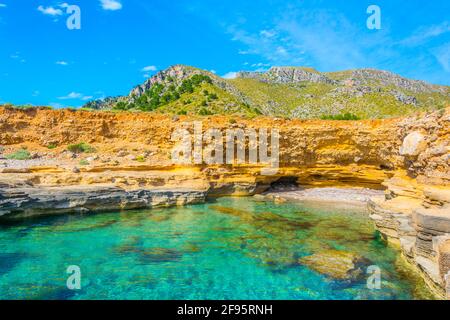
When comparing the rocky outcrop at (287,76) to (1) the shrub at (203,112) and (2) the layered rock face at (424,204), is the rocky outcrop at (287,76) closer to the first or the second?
(1) the shrub at (203,112)

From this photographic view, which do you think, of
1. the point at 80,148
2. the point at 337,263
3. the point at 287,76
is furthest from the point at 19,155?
the point at 287,76

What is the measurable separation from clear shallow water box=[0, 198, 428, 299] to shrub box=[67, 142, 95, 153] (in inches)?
322

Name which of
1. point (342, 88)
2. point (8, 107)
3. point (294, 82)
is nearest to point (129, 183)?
point (8, 107)

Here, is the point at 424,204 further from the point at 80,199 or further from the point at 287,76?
the point at 287,76

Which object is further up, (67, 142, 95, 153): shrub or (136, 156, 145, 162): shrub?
(67, 142, 95, 153): shrub

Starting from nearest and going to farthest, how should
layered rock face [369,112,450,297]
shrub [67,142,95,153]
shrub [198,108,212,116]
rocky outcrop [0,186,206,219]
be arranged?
layered rock face [369,112,450,297] → rocky outcrop [0,186,206,219] → shrub [67,142,95,153] → shrub [198,108,212,116]

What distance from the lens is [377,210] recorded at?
11.9m

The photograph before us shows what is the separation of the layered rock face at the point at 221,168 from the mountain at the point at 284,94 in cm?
1695

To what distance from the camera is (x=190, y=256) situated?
9.88 metres

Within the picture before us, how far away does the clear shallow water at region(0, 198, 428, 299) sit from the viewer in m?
7.50

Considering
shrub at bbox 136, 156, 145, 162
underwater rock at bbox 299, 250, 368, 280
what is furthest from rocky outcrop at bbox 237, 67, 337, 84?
underwater rock at bbox 299, 250, 368, 280

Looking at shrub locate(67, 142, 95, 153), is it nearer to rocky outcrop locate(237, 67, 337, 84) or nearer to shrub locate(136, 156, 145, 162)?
shrub locate(136, 156, 145, 162)

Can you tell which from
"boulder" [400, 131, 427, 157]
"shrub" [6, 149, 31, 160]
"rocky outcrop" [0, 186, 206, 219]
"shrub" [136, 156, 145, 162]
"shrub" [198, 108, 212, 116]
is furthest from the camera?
"shrub" [198, 108, 212, 116]
